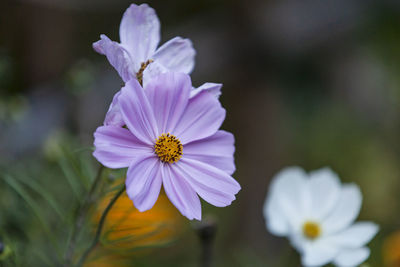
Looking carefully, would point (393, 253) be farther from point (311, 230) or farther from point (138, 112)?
point (138, 112)

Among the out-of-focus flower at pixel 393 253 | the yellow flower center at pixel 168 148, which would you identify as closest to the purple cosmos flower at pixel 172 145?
the yellow flower center at pixel 168 148

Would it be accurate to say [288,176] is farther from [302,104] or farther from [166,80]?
[302,104]

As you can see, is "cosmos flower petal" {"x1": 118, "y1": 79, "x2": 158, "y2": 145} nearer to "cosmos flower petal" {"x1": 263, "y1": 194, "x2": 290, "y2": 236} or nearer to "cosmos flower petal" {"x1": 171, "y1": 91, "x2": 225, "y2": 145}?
"cosmos flower petal" {"x1": 171, "y1": 91, "x2": 225, "y2": 145}

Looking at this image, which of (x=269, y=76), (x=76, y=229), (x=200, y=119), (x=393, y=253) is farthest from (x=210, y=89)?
(x=269, y=76)

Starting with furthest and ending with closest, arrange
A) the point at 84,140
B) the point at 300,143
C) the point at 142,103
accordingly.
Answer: the point at 300,143 → the point at 84,140 → the point at 142,103

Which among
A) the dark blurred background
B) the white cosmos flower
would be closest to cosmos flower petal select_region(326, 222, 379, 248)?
the white cosmos flower

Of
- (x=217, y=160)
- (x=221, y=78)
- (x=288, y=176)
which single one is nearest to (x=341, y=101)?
(x=221, y=78)
